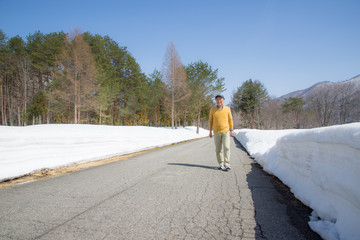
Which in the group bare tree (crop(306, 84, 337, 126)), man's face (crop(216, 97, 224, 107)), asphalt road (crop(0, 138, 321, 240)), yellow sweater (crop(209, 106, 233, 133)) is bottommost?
asphalt road (crop(0, 138, 321, 240))

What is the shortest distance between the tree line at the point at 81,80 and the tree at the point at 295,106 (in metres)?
34.3

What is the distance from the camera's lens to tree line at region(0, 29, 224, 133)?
815 inches

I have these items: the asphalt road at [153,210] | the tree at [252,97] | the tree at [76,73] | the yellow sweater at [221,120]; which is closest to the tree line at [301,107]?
the tree at [252,97]

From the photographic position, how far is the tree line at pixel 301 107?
3234 centimetres

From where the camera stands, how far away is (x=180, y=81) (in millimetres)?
24109

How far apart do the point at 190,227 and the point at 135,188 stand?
1.55 meters

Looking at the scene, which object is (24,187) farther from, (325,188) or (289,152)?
(289,152)

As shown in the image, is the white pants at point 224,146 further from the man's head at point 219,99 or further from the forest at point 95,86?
the forest at point 95,86

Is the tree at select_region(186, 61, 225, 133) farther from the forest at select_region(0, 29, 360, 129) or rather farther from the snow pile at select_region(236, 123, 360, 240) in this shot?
the snow pile at select_region(236, 123, 360, 240)

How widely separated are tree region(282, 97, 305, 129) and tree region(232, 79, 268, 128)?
52.9 feet

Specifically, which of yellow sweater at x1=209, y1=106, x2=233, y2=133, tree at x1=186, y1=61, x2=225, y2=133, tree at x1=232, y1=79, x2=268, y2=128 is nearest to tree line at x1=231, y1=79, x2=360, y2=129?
tree at x1=232, y1=79, x2=268, y2=128

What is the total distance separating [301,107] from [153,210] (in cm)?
6167

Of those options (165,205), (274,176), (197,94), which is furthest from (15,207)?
(197,94)

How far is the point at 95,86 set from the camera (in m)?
21.8
